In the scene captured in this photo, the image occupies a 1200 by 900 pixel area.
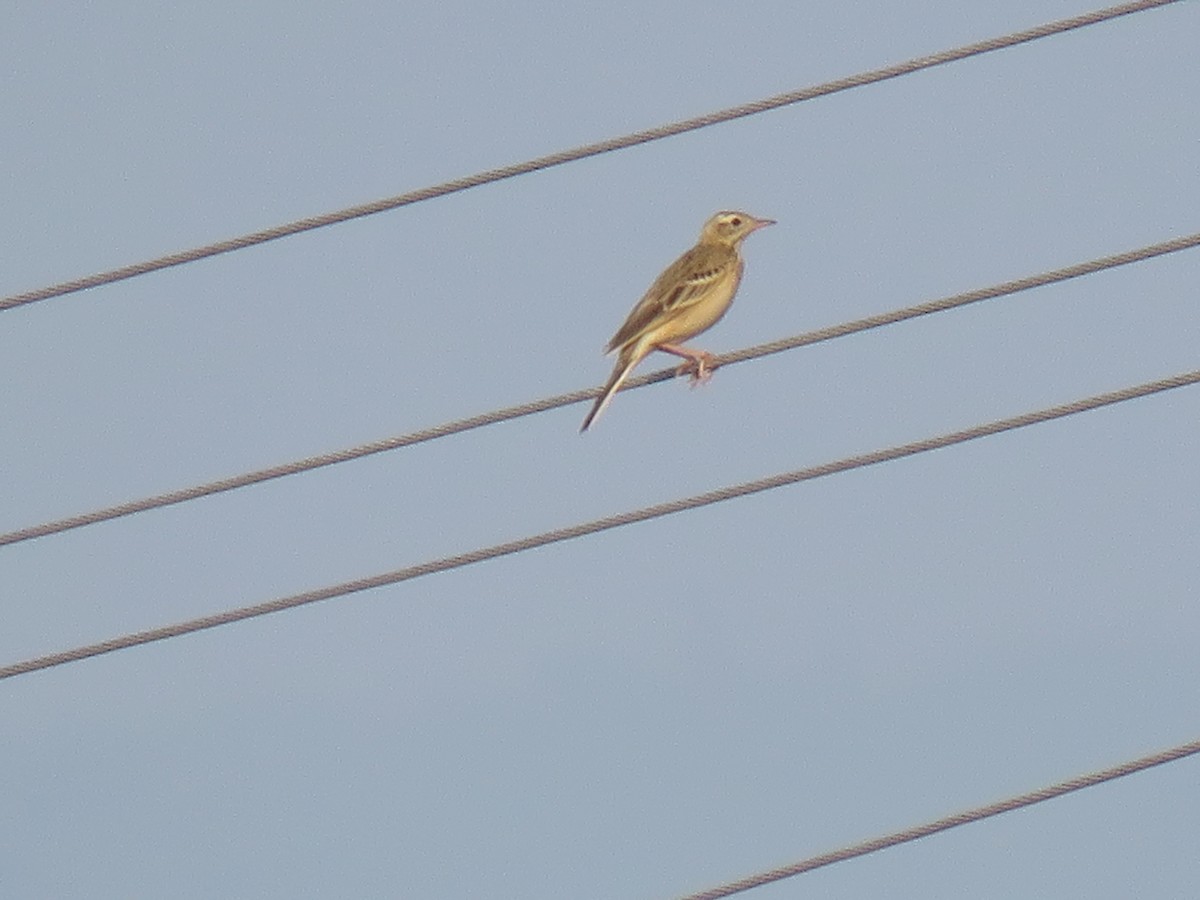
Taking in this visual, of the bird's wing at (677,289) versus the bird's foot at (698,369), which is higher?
Answer: the bird's wing at (677,289)

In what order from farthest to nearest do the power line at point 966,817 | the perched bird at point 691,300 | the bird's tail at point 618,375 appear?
the perched bird at point 691,300, the bird's tail at point 618,375, the power line at point 966,817

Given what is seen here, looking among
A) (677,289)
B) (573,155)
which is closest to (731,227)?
(677,289)

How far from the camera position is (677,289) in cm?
1955

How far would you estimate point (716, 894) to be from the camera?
1206cm

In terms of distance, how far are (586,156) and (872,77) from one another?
1.42 metres

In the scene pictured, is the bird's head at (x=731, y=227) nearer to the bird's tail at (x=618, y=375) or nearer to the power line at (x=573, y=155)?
the bird's tail at (x=618, y=375)

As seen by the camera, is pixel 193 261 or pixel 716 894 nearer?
pixel 716 894

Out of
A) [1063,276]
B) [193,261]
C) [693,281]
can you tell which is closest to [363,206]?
[193,261]

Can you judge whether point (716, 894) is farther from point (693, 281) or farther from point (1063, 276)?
point (693, 281)

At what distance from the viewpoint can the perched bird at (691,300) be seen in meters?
18.9

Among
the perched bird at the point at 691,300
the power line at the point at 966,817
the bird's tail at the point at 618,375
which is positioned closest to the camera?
the power line at the point at 966,817

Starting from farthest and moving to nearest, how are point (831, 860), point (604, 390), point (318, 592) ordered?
point (604, 390) < point (318, 592) < point (831, 860)

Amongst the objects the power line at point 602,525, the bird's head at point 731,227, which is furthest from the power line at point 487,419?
the bird's head at point 731,227

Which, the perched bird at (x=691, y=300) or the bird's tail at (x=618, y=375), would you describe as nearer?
the bird's tail at (x=618, y=375)
